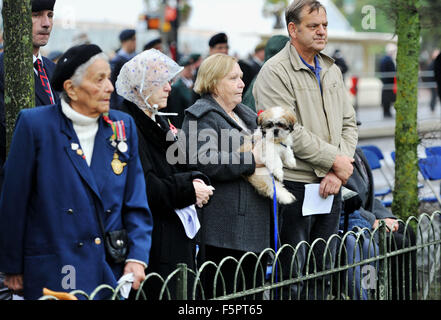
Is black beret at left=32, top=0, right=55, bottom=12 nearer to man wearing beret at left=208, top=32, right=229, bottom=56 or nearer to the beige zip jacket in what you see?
the beige zip jacket

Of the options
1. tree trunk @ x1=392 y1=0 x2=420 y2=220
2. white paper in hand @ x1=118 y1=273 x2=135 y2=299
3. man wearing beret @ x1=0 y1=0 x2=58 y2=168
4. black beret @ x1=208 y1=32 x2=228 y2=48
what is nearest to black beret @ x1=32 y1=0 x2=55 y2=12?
man wearing beret @ x1=0 y1=0 x2=58 y2=168

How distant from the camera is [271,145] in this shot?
471 cm

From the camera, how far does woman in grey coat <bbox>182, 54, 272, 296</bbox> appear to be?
4617 millimetres

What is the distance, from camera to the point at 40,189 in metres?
3.39

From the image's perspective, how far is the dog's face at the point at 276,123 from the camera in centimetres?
465

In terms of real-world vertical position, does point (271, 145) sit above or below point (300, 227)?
above

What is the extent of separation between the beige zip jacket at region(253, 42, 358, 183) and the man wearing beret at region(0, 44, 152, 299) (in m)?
1.74

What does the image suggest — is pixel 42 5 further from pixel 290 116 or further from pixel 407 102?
pixel 407 102

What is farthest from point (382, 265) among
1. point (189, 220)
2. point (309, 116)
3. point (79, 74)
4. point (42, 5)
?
point (42, 5)

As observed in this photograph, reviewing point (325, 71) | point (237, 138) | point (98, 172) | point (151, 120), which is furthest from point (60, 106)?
point (325, 71)

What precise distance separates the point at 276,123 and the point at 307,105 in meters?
0.53

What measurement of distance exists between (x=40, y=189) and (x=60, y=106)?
0.42 meters
